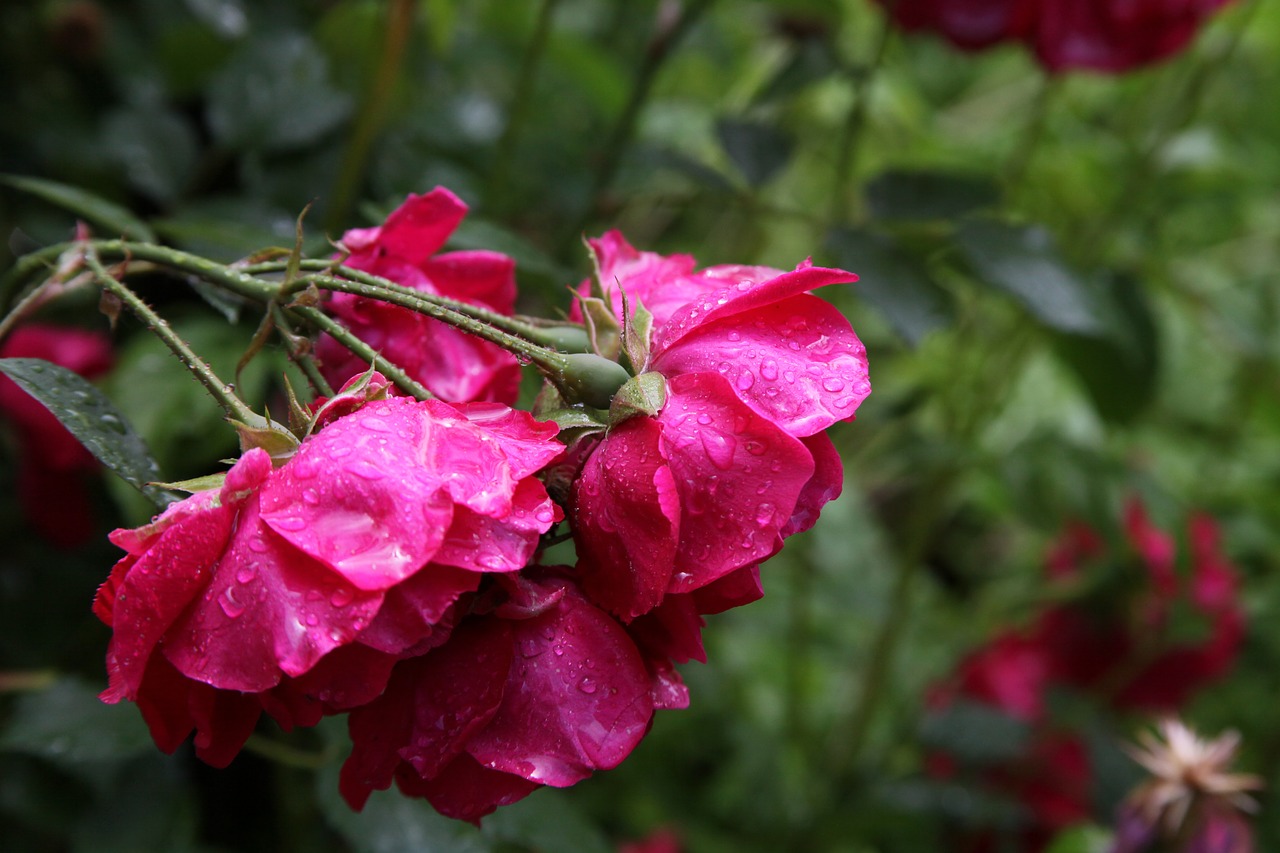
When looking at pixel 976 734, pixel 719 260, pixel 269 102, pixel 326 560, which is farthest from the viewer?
pixel 719 260

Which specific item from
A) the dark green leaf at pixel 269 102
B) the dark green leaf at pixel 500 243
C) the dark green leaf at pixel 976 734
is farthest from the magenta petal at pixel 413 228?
the dark green leaf at pixel 976 734

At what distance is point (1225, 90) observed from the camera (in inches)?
58.4

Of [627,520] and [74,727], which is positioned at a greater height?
[627,520]

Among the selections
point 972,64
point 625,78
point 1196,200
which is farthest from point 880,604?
point 972,64

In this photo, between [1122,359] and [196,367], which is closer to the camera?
[196,367]

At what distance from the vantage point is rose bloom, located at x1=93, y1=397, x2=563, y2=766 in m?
0.32

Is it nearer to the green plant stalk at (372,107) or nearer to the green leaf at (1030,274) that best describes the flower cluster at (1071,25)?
the green leaf at (1030,274)

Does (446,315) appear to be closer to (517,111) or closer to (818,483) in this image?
(818,483)

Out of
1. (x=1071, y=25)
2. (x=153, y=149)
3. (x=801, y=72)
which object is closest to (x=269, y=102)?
(x=153, y=149)

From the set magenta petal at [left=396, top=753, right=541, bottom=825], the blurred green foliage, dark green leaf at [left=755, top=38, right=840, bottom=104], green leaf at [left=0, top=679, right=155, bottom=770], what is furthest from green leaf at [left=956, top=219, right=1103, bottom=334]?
green leaf at [left=0, top=679, right=155, bottom=770]

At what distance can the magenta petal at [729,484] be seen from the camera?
354 mm

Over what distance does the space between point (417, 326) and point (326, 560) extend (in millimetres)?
157

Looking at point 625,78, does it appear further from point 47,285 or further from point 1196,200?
point 47,285

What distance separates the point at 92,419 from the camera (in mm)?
425
